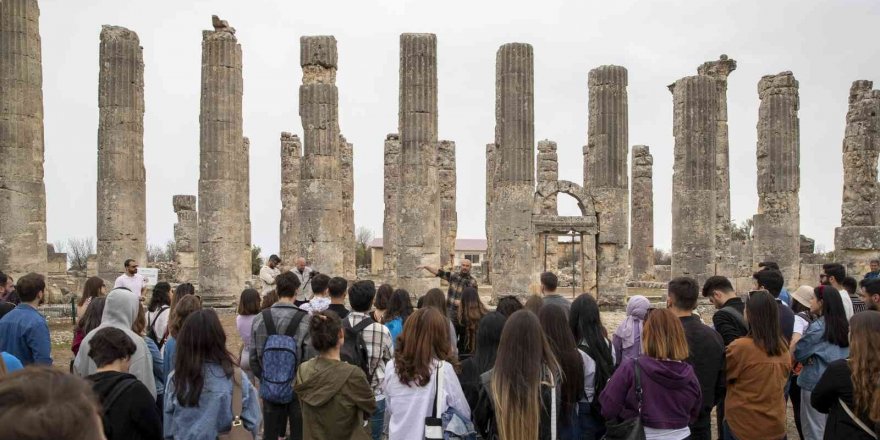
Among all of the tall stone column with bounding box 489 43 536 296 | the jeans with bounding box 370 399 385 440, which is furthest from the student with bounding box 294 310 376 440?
the tall stone column with bounding box 489 43 536 296

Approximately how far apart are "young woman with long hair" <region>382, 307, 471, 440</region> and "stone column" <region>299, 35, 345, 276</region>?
2089cm

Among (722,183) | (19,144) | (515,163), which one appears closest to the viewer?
(19,144)

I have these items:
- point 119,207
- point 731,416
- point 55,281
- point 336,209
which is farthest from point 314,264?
point 731,416

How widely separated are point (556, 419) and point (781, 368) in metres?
2.10

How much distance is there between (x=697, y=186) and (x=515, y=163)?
6901 mm

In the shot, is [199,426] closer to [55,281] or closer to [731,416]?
[731,416]

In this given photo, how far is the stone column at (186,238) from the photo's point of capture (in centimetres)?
3528

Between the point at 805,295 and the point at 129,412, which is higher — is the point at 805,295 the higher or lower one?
the higher one

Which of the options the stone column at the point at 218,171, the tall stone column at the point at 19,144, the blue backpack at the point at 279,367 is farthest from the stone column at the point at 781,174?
the blue backpack at the point at 279,367

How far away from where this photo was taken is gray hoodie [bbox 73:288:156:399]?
247 inches

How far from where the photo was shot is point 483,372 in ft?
21.6

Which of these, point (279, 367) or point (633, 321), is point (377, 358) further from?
point (633, 321)

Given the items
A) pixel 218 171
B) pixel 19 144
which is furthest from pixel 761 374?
pixel 19 144

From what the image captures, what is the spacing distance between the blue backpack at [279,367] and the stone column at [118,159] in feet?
65.8
